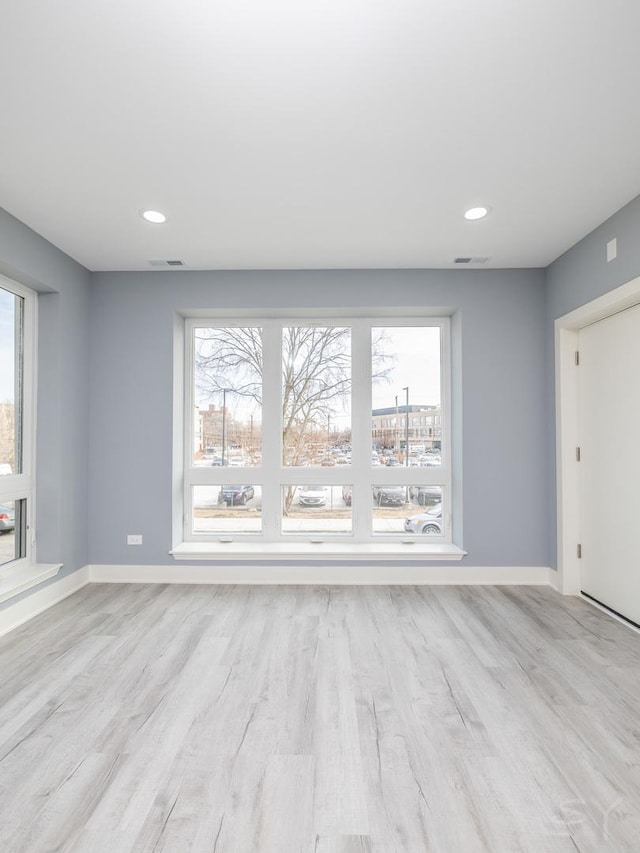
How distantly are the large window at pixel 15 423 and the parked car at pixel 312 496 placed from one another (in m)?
2.17

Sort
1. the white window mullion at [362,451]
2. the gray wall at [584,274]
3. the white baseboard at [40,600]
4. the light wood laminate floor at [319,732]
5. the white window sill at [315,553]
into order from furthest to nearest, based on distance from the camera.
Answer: the white window mullion at [362,451] < the white window sill at [315,553] < the white baseboard at [40,600] < the gray wall at [584,274] < the light wood laminate floor at [319,732]

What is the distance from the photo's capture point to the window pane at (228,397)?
422 cm

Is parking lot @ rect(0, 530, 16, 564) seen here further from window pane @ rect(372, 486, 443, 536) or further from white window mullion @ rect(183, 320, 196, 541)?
window pane @ rect(372, 486, 443, 536)

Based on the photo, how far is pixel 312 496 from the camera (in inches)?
166

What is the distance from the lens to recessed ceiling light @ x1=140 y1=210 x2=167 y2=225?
2.90 meters

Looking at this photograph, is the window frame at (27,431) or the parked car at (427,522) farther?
the parked car at (427,522)

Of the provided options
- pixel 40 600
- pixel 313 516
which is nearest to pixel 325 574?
pixel 313 516

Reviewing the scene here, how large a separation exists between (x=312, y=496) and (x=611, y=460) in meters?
2.38

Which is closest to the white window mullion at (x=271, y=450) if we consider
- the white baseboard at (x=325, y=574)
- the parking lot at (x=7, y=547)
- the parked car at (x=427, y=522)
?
the white baseboard at (x=325, y=574)

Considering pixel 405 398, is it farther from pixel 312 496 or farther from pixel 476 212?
pixel 476 212

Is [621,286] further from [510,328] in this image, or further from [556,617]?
[556,617]

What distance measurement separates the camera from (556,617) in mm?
3182

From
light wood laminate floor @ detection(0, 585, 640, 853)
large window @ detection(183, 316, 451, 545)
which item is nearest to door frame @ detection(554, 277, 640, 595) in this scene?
light wood laminate floor @ detection(0, 585, 640, 853)

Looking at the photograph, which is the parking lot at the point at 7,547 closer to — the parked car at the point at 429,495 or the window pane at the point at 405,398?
the window pane at the point at 405,398
